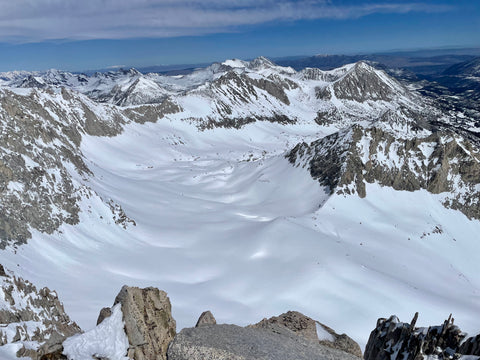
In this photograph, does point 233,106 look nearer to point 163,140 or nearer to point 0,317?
point 163,140

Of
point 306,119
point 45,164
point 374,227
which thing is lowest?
point 45,164

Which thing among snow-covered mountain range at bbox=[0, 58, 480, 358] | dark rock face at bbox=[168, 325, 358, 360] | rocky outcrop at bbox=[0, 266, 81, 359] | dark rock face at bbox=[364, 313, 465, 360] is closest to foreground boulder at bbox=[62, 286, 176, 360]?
dark rock face at bbox=[168, 325, 358, 360]

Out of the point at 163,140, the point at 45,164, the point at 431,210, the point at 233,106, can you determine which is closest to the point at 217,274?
the point at 45,164

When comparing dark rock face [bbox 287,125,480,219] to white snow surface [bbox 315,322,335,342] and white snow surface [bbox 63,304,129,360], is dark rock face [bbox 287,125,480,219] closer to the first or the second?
white snow surface [bbox 315,322,335,342]

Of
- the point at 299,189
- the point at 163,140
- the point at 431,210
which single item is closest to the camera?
the point at 431,210

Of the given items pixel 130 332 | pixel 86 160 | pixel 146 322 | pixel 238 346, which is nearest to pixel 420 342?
pixel 238 346

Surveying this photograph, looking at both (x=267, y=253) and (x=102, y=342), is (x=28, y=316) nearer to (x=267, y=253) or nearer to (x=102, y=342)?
(x=102, y=342)

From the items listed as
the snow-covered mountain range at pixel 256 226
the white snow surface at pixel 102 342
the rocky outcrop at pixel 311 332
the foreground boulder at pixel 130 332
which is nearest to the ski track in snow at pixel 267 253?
the snow-covered mountain range at pixel 256 226

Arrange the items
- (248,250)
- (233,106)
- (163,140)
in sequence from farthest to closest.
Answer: (233,106)
(163,140)
(248,250)
